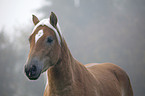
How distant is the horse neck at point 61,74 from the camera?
175cm

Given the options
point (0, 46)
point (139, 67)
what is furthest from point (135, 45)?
point (0, 46)

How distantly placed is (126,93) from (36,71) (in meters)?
2.69

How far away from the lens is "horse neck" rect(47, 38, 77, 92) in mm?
1750

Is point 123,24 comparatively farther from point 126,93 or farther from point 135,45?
point 126,93

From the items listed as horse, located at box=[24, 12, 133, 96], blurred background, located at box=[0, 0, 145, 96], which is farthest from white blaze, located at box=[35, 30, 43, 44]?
blurred background, located at box=[0, 0, 145, 96]

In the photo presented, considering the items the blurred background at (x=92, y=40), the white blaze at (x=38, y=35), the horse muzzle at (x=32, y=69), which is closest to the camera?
the horse muzzle at (x=32, y=69)

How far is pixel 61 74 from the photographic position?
1769 mm

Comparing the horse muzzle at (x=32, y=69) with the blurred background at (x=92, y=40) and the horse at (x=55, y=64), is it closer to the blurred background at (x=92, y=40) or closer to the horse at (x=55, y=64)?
the horse at (x=55, y=64)

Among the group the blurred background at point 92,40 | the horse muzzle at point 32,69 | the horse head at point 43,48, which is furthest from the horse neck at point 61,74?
the blurred background at point 92,40

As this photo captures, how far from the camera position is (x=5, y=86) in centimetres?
1052

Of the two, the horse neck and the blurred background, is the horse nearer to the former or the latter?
the horse neck

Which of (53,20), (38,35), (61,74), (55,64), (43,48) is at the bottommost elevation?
(61,74)

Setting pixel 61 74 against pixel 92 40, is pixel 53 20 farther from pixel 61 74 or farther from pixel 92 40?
Result: pixel 92 40

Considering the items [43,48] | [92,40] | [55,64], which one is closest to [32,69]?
[43,48]
